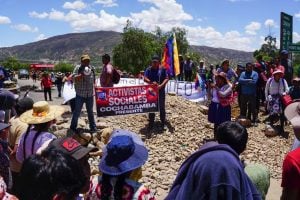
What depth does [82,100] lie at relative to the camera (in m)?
8.86

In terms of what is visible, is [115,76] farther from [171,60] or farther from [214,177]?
[214,177]

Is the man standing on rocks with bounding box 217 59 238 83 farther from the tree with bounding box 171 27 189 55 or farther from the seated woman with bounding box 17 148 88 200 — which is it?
the tree with bounding box 171 27 189 55

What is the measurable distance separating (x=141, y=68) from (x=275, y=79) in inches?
1277

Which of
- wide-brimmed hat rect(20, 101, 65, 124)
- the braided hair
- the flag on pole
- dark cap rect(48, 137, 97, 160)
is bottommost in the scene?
the braided hair

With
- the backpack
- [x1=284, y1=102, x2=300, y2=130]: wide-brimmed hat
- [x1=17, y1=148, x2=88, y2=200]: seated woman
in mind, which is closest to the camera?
[x1=17, y1=148, x2=88, y2=200]: seated woman

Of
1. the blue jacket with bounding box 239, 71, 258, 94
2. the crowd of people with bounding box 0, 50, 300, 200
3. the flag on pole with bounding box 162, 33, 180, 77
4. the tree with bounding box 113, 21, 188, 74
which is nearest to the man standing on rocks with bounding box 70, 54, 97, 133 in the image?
the crowd of people with bounding box 0, 50, 300, 200

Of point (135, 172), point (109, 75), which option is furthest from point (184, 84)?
point (135, 172)

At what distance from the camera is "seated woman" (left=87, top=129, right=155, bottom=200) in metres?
2.79

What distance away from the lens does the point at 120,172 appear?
2.78 m

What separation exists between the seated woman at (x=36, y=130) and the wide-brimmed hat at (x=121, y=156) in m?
1.31

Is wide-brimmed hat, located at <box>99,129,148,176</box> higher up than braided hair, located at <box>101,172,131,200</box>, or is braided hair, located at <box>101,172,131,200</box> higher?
wide-brimmed hat, located at <box>99,129,148,176</box>

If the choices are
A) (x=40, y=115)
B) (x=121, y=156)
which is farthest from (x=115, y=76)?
(x=121, y=156)

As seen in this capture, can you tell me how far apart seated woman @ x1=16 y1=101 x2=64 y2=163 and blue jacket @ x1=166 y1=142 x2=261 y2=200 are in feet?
5.66

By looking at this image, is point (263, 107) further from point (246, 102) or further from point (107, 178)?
point (107, 178)
